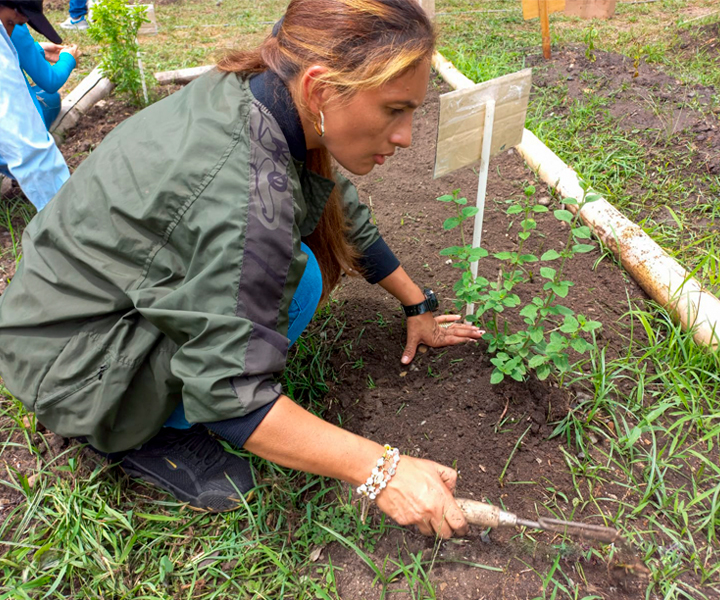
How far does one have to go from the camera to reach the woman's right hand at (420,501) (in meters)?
1.25

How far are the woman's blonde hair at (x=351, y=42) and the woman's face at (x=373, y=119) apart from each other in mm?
26

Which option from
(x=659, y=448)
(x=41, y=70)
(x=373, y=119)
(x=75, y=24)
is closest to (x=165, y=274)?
(x=373, y=119)

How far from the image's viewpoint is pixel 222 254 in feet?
3.69

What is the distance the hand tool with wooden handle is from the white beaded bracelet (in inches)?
8.5

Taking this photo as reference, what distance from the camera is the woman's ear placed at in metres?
1.23

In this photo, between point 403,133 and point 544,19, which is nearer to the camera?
point 403,133

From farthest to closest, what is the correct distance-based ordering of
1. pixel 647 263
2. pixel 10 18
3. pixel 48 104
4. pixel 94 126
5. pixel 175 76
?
pixel 175 76, pixel 94 126, pixel 48 104, pixel 10 18, pixel 647 263

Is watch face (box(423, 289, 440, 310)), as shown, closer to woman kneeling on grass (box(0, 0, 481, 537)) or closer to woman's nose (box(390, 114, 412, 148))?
woman kneeling on grass (box(0, 0, 481, 537))

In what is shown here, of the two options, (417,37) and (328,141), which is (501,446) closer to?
(328,141)

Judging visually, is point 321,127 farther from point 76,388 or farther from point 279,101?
point 76,388

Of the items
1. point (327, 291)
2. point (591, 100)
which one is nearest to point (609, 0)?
point (591, 100)

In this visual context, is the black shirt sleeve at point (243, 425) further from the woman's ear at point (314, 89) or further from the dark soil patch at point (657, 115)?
the dark soil patch at point (657, 115)

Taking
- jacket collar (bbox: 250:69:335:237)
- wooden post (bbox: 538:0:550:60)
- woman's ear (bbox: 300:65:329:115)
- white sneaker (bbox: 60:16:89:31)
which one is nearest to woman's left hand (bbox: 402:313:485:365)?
jacket collar (bbox: 250:69:335:237)

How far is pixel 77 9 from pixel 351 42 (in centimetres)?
714
